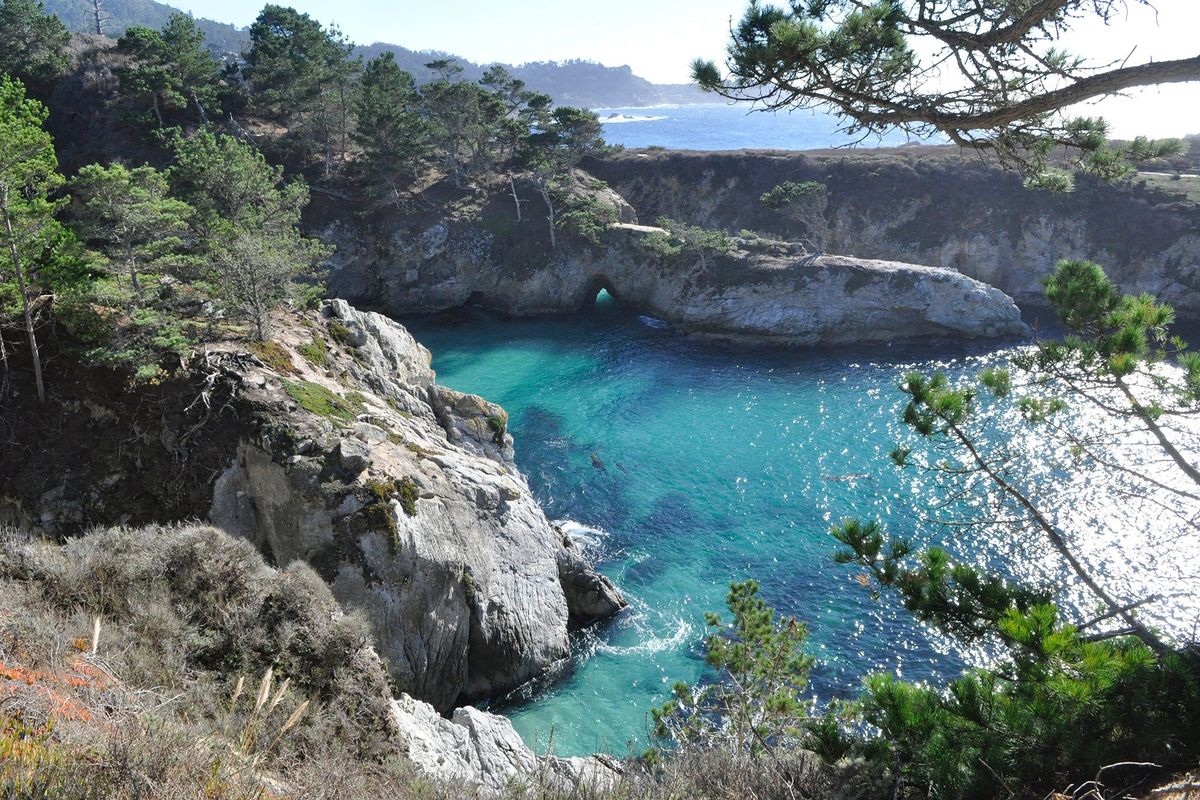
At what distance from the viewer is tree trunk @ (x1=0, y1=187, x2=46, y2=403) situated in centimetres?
1642

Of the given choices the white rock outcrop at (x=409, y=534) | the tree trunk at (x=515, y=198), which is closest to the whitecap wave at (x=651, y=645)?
the white rock outcrop at (x=409, y=534)

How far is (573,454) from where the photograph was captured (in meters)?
32.2

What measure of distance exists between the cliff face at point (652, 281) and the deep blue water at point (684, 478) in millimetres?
2152

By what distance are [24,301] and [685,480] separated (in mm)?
23185

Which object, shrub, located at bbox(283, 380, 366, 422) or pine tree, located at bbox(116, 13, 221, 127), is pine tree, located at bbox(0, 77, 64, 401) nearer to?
shrub, located at bbox(283, 380, 366, 422)

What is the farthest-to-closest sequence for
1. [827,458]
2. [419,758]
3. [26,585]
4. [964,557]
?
[827,458] < [964,557] < [419,758] < [26,585]

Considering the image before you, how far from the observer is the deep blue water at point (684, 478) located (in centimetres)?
1934

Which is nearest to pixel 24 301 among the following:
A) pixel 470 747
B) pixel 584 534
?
pixel 470 747

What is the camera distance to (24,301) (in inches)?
685

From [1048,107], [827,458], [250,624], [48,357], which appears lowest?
[827,458]

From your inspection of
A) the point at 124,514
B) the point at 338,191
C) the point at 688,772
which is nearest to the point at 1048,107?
the point at 688,772

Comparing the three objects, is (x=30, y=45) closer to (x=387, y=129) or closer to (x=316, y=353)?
(x=387, y=129)

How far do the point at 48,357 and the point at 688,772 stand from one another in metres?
20.3

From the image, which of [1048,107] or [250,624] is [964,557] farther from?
[250,624]
